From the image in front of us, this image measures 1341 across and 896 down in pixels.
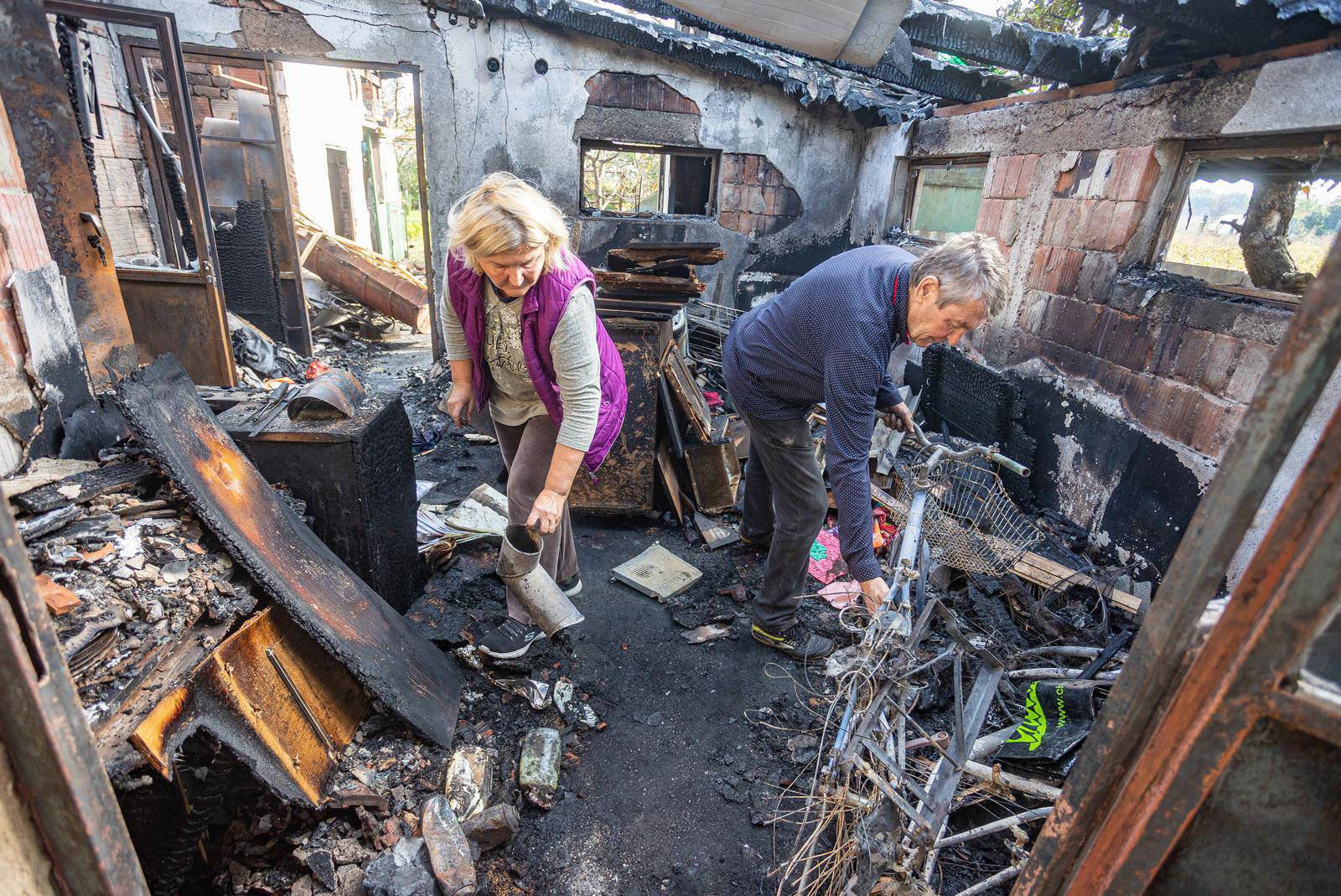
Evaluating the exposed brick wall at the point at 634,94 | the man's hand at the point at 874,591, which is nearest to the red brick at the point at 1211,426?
the man's hand at the point at 874,591

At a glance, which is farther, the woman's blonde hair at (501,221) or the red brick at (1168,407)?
the red brick at (1168,407)

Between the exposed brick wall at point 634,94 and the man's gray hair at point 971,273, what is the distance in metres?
5.16

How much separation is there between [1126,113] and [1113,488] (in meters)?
2.38

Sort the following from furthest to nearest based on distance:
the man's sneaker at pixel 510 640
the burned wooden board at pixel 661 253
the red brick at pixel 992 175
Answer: the red brick at pixel 992 175 → the burned wooden board at pixel 661 253 → the man's sneaker at pixel 510 640

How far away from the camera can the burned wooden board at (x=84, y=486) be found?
1.90 m

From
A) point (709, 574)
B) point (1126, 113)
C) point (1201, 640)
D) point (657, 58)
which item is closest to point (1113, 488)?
point (1126, 113)

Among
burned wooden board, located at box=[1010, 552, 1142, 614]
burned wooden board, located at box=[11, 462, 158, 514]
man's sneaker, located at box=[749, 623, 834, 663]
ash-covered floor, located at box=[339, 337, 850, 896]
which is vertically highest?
burned wooden board, located at box=[11, 462, 158, 514]

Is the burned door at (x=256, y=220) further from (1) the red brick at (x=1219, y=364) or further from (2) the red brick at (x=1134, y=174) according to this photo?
(1) the red brick at (x=1219, y=364)

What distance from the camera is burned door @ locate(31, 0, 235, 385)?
340 centimetres

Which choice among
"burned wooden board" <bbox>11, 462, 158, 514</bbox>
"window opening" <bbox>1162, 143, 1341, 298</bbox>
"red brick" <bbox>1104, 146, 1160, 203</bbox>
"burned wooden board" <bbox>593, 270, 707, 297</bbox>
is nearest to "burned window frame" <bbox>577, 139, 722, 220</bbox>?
"burned wooden board" <bbox>593, 270, 707, 297</bbox>

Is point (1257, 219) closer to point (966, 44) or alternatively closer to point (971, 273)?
point (966, 44)

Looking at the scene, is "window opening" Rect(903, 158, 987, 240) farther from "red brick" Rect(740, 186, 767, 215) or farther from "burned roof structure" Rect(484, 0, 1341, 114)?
"red brick" Rect(740, 186, 767, 215)

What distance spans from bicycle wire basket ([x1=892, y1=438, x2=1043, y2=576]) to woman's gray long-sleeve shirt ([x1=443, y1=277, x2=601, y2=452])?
4.38 ft

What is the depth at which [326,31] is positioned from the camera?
5.59 meters
